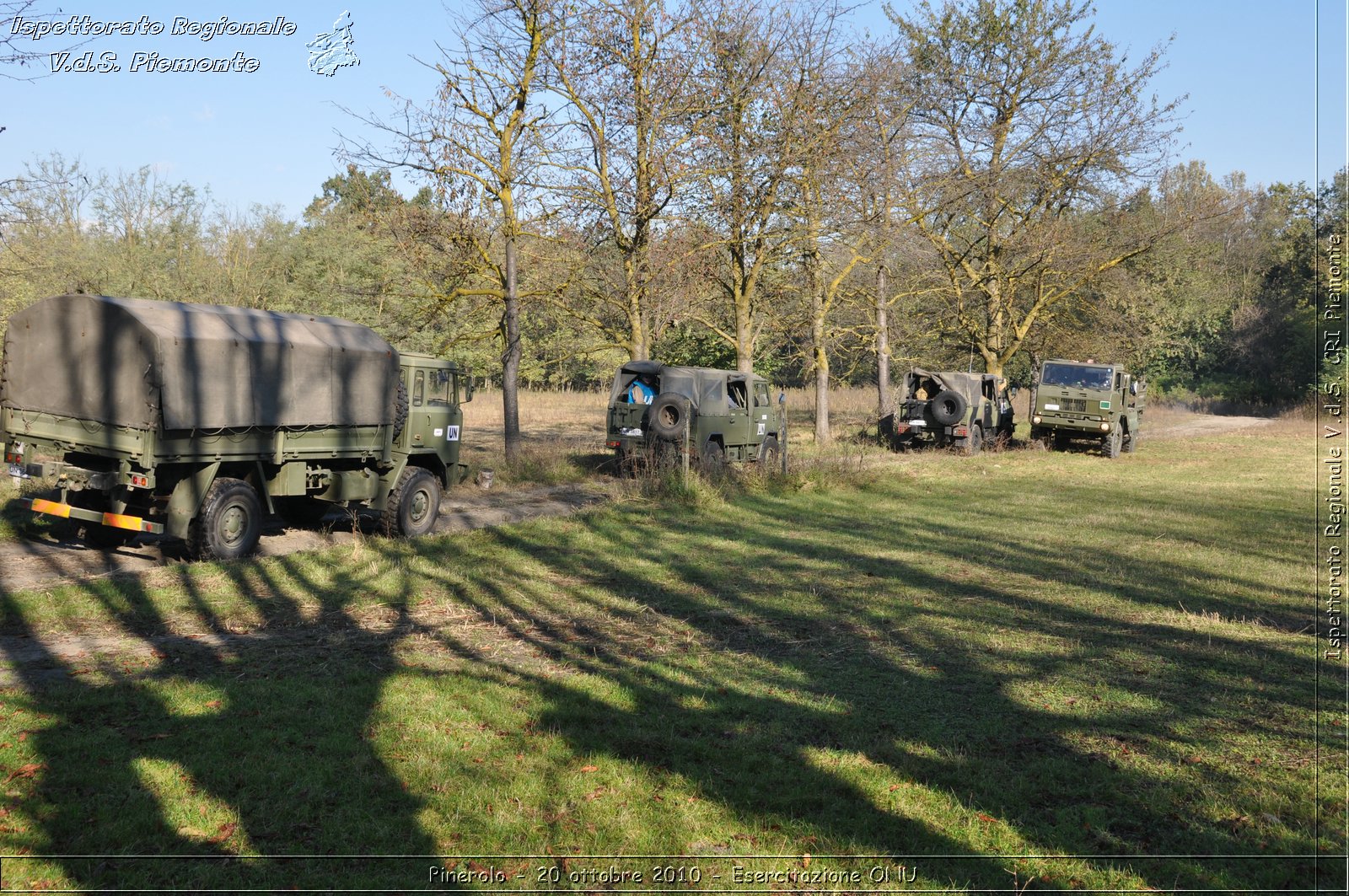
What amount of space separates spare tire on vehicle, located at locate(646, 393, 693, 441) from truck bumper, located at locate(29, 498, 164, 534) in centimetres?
884

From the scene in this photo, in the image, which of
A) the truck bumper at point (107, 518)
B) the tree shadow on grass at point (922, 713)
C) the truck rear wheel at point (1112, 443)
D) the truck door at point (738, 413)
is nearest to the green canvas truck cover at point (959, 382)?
the truck rear wheel at point (1112, 443)

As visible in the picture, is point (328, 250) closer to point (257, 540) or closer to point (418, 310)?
point (418, 310)

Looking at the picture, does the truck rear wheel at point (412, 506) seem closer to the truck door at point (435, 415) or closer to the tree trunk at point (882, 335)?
the truck door at point (435, 415)

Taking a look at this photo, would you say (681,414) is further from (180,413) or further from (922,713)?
(922,713)

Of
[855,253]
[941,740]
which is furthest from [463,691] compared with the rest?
[855,253]

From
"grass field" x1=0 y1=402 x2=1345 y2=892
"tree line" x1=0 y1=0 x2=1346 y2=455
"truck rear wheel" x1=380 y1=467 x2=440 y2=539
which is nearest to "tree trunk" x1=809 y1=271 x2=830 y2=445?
"tree line" x1=0 y1=0 x2=1346 y2=455

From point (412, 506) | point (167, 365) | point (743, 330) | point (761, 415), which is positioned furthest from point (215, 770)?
point (743, 330)

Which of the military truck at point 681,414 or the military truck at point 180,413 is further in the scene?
the military truck at point 681,414

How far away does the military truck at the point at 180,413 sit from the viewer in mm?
9547

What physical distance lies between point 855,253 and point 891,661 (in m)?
19.8

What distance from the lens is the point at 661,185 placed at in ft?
62.6

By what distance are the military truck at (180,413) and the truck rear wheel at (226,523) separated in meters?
0.02

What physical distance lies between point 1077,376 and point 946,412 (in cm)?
400

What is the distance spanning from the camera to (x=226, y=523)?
10195mm
